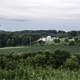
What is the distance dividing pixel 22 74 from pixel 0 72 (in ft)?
1.72

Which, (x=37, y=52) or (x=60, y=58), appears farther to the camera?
(x=37, y=52)

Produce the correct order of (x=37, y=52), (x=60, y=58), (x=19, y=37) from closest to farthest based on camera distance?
(x=60, y=58)
(x=37, y=52)
(x=19, y=37)

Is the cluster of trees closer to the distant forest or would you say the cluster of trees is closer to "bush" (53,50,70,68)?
"bush" (53,50,70,68)

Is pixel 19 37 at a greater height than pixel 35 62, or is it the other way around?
pixel 19 37

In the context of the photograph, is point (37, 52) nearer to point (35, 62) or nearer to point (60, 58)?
point (60, 58)

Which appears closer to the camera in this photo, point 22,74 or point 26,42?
point 22,74

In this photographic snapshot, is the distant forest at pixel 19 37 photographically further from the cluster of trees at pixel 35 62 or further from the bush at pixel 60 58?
the cluster of trees at pixel 35 62

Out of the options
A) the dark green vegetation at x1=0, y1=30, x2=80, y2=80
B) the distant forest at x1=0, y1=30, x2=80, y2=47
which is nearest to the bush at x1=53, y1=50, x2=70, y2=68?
the dark green vegetation at x1=0, y1=30, x2=80, y2=80

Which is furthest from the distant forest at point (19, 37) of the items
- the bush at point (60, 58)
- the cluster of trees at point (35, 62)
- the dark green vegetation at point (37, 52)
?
the cluster of trees at point (35, 62)

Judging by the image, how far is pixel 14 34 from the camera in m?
64.6

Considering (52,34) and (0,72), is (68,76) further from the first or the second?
(52,34)

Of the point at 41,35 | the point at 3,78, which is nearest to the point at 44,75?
the point at 3,78

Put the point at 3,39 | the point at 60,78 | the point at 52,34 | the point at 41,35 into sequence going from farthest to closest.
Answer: the point at 52,34
the point at 41,35
the point at 3,39
the point at 60,78

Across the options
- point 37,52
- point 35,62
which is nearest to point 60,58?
point 37,52
